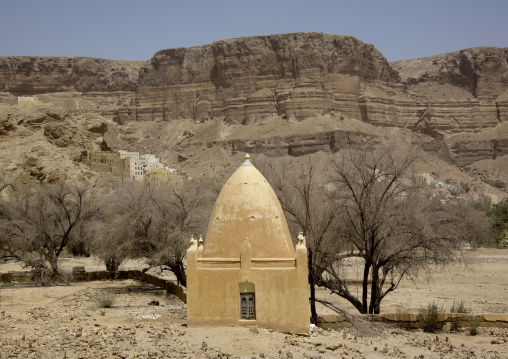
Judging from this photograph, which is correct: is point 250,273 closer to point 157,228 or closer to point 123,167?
point 157,228

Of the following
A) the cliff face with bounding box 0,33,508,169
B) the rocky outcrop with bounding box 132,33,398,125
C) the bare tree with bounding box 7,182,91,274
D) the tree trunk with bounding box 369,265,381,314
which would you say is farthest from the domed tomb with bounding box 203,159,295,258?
the rocky outcrop with bounding box 132,33,398,125

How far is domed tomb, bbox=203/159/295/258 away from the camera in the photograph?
13086mm

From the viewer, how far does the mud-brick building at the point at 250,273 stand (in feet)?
41.7

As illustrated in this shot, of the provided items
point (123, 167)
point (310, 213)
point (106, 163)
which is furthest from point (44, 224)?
point (123, 167)

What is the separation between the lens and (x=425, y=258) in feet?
53.7

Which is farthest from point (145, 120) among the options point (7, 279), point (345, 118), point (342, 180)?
point (342, 180)

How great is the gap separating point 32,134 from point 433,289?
43628mm

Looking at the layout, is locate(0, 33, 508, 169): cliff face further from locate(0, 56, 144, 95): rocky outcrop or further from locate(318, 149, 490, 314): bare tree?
locate(318, 149, 490, 314): bare tree

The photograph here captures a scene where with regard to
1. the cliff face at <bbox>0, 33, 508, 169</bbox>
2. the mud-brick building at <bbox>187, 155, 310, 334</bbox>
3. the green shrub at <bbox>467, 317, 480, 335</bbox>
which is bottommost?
the green shrub at <bbox>467, 317, 480, 335</bbox>

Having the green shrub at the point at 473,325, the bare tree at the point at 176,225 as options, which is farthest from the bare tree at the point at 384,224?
the bare tree at the point at 176,225

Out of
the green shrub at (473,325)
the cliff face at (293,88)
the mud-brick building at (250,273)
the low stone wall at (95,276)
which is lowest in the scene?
the green shrub at (473,325)

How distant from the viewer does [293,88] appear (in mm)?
107562

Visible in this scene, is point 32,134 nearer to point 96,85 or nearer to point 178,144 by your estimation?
point 178,144

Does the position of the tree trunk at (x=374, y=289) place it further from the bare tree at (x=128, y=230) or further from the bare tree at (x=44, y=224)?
the bare tree at (x=44, y=224)
